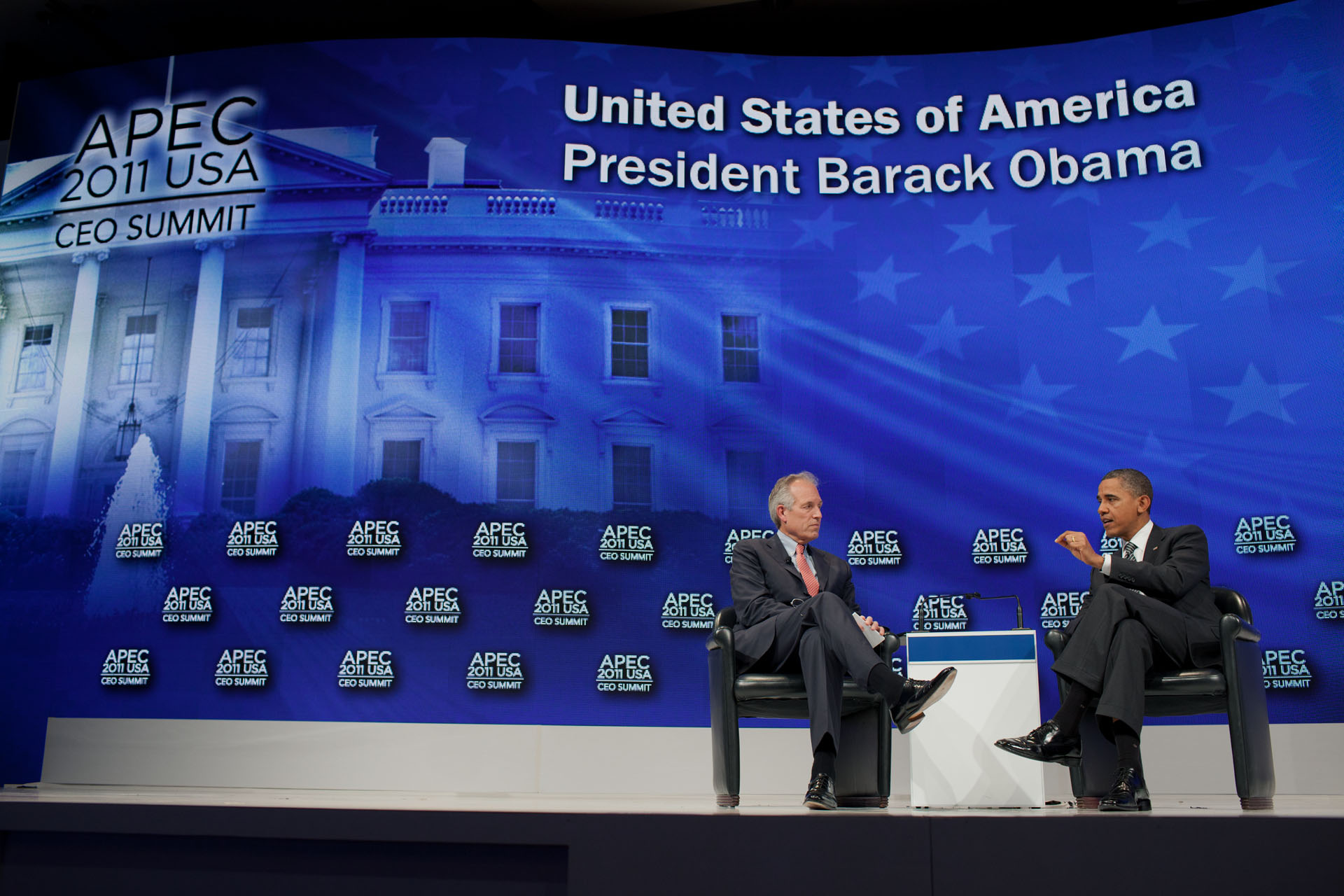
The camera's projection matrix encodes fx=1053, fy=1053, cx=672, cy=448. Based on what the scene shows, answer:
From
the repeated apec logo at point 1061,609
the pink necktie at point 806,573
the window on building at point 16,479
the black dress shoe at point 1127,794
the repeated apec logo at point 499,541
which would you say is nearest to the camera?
the black dress shoe at point 1127,794

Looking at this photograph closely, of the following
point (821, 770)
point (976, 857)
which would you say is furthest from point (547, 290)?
point (976, 857)

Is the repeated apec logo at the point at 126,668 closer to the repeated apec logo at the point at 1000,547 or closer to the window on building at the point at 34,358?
the window on building at the point at 34,358

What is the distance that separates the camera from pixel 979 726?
10.7 feet

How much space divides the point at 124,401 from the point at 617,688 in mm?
3019

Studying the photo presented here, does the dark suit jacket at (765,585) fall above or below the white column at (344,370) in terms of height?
below

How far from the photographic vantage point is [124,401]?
5.54 meters

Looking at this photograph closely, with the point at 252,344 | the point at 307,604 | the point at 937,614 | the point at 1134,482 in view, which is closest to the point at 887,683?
the point at 1134,482

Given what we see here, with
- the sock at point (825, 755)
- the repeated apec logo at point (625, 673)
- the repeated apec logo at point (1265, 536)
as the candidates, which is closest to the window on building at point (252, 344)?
the repeated apec logo at point (625, 673)

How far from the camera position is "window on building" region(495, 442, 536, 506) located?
5.14 m

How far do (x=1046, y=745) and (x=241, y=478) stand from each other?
4025 mm

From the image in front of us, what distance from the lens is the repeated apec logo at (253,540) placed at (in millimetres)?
5191

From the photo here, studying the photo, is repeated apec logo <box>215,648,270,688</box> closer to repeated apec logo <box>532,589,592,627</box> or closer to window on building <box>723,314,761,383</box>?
repeated apec logo <box>532,589,592,627</box>

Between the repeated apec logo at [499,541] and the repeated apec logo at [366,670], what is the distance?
65 cm

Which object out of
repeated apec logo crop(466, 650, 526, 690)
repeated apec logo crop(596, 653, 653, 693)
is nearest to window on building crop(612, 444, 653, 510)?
repeated apec logo crop(596, 653, 653, 693)
